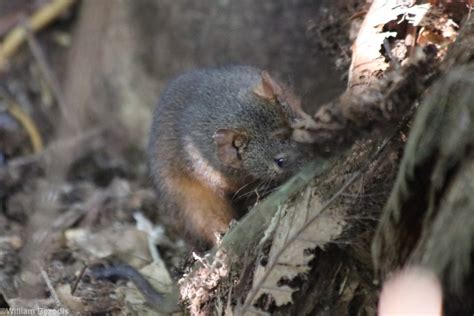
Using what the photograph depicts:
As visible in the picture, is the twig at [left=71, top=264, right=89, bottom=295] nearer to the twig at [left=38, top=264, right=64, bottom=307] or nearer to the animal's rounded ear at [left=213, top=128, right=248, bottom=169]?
the twig at [left=38, top=264, right=64, bottom=307]

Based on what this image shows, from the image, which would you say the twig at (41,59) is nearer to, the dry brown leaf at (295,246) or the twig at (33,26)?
the twig at (33,26)

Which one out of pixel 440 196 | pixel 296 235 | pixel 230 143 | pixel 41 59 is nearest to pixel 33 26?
pixel 41 59

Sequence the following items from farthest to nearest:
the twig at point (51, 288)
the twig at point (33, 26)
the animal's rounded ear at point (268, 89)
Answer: the twig at point (33, 26)
the animal's rounded ear at point (268, 89)
the twig at point (51, 288)

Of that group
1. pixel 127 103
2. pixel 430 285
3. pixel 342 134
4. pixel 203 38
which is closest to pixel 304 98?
pixel 203 38

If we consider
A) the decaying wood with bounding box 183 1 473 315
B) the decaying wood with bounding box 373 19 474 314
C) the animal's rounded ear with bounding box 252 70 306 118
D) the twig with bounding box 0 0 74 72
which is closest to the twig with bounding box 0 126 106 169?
the twig with bounding box 0 0 74 72

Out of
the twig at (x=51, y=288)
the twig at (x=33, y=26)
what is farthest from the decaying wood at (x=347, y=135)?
the twig at (x=33, y=26)
